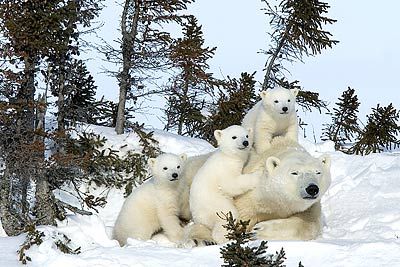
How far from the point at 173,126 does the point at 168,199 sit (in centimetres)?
1178

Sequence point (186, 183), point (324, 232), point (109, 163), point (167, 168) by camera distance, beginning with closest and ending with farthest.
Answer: point (324, 232)
point (167, 168)
point (186, 183)
point (109, 163)

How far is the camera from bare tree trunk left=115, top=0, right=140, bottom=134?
13.5 meters

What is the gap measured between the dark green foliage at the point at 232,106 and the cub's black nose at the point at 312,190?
356 inches

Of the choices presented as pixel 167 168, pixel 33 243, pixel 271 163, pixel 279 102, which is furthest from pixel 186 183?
pixel 33 243

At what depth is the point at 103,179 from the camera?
1256cm

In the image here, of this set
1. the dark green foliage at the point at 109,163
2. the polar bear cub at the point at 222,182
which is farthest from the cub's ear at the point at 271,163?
the dark green foliage at the point at 109,163

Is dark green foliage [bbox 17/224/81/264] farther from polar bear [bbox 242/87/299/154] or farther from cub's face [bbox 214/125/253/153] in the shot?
polar bear [bbox 242/87/299/154]

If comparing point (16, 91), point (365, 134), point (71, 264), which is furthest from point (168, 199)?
point (365, 134)

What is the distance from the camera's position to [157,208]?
946 cm

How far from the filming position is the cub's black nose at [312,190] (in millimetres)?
7668

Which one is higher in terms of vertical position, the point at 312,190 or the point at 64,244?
the point at 312,190

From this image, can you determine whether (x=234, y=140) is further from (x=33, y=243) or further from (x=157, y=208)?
(x=33, y=243)

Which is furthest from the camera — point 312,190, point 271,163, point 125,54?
point 125,54

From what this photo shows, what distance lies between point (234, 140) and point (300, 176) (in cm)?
98
